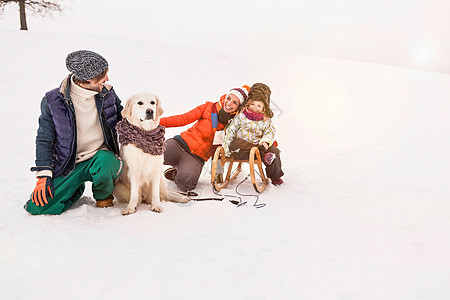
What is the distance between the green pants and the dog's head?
0.35 meters

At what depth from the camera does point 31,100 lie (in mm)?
7375

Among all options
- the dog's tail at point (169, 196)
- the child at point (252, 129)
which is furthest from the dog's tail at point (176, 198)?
the child at point (252, 129)

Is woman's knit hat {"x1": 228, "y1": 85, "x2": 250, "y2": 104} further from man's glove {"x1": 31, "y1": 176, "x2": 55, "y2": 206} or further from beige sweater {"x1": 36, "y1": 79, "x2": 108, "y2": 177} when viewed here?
man's glove {"x1": 31, "y1": 176, "x2": 55, "y2": 206}

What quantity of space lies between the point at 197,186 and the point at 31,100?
18.4 feet

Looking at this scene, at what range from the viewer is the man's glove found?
243 centimetres

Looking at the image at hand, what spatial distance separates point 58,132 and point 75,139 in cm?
13

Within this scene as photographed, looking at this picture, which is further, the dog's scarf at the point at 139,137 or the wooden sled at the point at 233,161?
the wooden sled at the point at 233,161

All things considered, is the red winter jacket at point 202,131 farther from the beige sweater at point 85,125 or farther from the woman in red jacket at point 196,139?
the beige sweater at point 85,125

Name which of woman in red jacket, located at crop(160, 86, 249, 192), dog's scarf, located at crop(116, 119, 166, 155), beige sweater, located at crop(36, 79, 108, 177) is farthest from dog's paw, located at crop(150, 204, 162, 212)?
woman in red jacket, located at crop(160, 86, 249, 192)

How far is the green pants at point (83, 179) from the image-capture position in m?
2.57

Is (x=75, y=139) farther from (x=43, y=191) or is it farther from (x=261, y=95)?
(x=261, y=95)

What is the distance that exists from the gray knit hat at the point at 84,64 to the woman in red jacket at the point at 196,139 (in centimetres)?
118

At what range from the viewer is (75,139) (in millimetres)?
2592

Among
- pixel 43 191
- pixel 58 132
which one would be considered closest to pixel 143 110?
pixel 58 132
